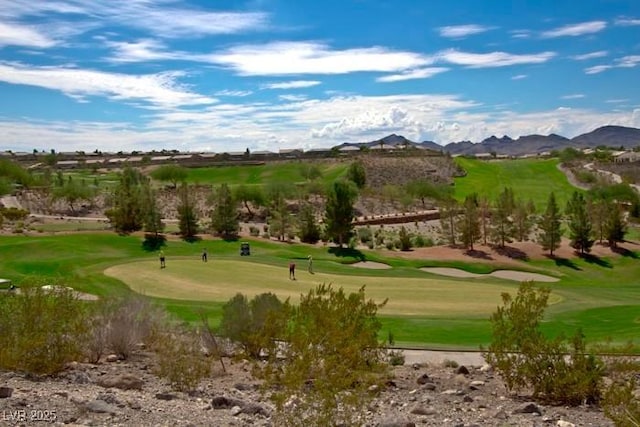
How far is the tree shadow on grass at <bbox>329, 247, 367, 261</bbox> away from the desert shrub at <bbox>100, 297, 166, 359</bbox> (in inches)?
1514

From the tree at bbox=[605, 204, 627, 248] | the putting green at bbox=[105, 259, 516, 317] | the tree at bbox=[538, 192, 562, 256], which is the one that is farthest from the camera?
the tree at bbox=[605, 204, 627, 248]

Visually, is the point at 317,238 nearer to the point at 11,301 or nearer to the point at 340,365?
the point at 11,301

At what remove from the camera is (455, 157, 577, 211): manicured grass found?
12838cm

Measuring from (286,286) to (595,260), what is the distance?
119ft

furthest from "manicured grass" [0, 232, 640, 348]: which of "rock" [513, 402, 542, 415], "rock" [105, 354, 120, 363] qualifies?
"rock" [513, 402, 542, 415]

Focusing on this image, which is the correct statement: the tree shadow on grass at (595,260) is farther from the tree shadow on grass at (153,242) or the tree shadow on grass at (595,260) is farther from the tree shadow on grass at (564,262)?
the tree shadow on grass at (153,242)

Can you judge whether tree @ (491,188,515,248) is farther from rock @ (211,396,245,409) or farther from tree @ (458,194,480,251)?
rock @ (211,396,245,409)

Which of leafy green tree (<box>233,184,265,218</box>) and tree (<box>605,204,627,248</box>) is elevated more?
leafy green tree (<box>233,184,265,218</box>)

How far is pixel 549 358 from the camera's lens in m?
19.0

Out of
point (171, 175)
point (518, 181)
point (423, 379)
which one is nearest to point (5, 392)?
point (423, 379)

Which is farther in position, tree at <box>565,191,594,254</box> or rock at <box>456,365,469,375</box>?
tree at <box>565,191,594,254</box>

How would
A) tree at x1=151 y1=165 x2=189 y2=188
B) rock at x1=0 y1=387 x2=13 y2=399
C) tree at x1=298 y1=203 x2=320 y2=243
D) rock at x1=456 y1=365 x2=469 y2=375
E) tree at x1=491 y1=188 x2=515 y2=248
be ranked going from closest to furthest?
1. rock at x1=0 y1=387 x2=13 y2=399
2. rock at x1=456 y1=365 x2=469 y2=375
3. tree at x1=491 y1=188 x2=515 y2=248
4. tree at x1=298 y1=203 x2=320 y2=243
5. tree at x1=151 y1=165 x2=189 y2=188

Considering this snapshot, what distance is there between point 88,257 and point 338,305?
45.8 m

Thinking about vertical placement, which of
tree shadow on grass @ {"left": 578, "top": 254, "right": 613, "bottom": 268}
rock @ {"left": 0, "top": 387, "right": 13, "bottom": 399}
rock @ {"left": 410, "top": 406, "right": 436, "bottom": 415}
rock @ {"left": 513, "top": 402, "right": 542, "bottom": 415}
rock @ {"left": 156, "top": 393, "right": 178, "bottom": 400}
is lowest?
tree shadow on grass @ {"left": 578, "top": 254, "right": 613, "bottom": 268}
